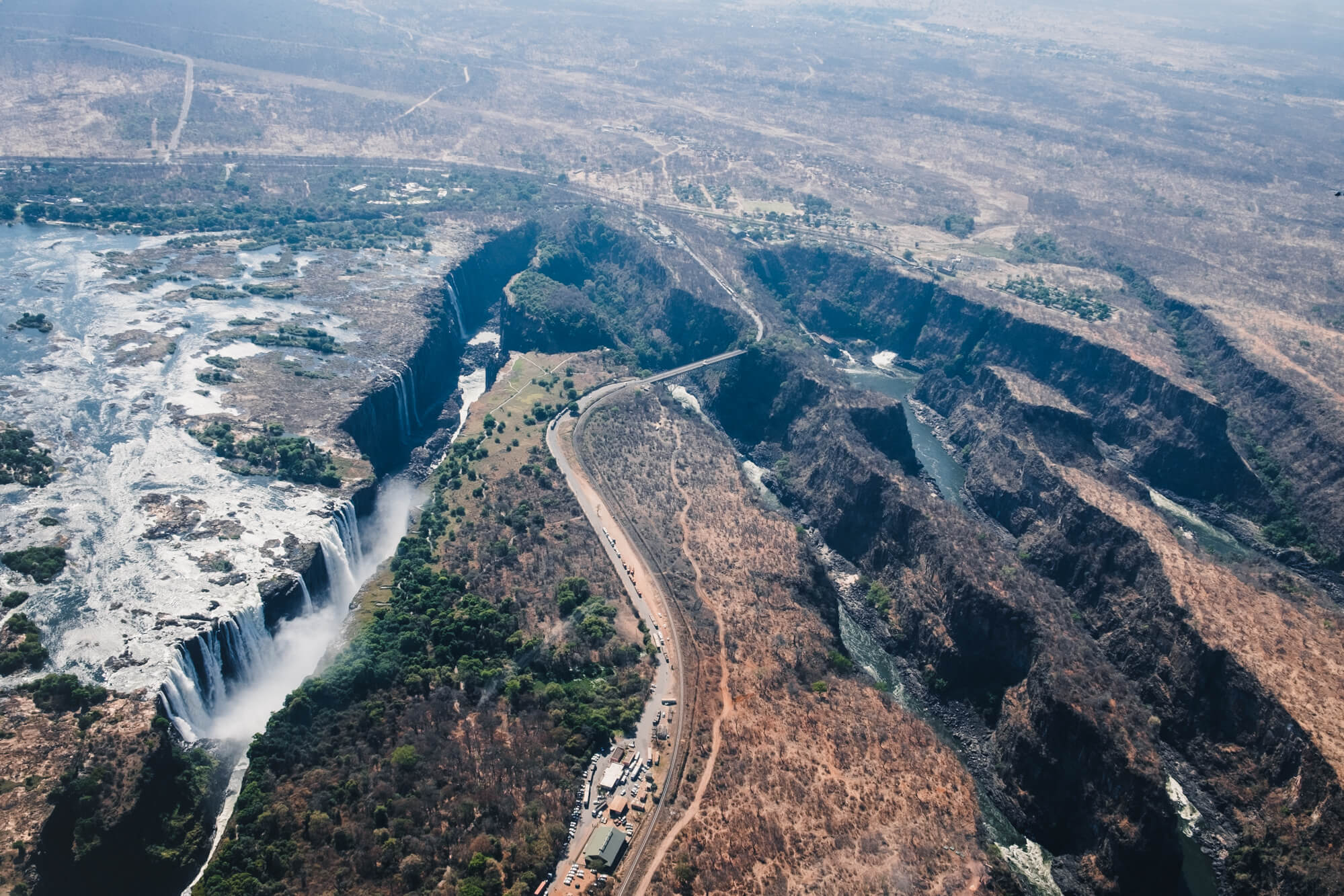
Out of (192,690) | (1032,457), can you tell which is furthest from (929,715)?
(192,690)

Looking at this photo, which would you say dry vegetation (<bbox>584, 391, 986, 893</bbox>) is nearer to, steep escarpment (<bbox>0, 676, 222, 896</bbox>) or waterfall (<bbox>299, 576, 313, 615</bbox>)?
steep escarpment (<bbox>0, 676, 222, 896</bbox>)

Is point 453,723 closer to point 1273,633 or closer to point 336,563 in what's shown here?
point 336,563

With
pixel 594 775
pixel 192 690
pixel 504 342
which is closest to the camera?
pixel 594 775

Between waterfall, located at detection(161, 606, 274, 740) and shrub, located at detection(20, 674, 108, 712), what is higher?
shrub, located at detection(20, 674, 108, 712)

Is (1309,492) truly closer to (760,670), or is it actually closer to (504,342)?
(760,670)

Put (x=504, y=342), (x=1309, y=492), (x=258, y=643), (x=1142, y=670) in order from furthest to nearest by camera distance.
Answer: (x=504, y=342) → (x=1309, y=492) → (x=1142, y=670) → (x=258, y=643)

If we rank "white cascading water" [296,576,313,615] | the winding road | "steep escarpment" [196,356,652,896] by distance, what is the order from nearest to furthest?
"steep escarpment" [196,356,652,896]
the winding road
"white cascading water" [296,576,313,615]

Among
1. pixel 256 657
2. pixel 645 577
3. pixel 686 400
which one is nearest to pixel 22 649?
pixel 256 657

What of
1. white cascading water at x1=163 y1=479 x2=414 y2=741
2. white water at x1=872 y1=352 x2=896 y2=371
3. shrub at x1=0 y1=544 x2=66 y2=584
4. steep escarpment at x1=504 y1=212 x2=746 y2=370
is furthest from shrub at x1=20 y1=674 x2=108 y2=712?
white water at x1=872 y1=352 x2=896 y2=371
